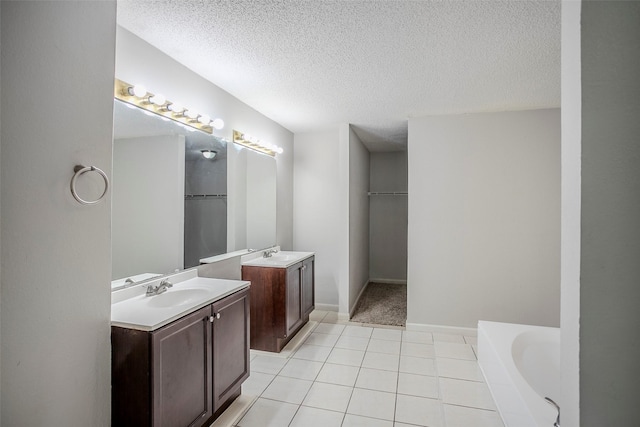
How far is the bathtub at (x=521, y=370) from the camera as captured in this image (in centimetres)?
162

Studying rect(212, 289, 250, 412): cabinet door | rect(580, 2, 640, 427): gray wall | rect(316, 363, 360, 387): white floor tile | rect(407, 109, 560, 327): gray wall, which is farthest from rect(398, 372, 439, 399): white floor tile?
rect(580, 2, 640, 427): gray wall

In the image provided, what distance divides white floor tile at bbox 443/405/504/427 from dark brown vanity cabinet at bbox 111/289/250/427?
1.46m

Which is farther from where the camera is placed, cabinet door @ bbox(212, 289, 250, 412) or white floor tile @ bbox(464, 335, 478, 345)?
white floor tile @ bbox(464, 335, 478, 345)

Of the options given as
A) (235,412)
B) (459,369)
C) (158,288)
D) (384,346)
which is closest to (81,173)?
(158,288)

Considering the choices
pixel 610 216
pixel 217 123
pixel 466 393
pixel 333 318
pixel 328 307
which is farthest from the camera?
pixel 328 307

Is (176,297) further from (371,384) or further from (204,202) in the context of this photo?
(371,384)

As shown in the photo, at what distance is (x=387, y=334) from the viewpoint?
347 centimetres

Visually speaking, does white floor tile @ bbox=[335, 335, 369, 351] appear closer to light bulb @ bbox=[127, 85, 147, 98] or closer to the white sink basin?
the white sink basin

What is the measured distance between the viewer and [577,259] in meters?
0.91

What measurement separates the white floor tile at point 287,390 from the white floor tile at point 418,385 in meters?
0.74

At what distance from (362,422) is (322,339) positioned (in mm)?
1331

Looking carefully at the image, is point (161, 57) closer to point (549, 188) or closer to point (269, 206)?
point (269, 206)

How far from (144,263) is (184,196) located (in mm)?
605

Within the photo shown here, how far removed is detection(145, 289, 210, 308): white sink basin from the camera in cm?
194
